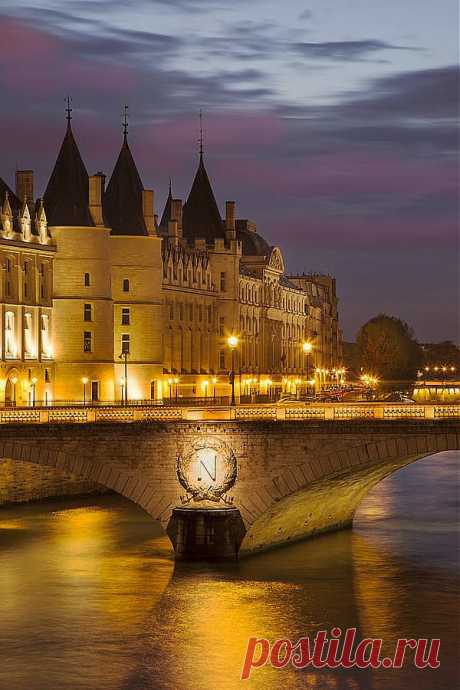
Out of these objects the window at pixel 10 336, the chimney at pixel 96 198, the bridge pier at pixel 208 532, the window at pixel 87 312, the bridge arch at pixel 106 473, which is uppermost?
the chimney at pixel 96 198

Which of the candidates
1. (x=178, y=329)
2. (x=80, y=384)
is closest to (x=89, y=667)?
(x=80, y=384)

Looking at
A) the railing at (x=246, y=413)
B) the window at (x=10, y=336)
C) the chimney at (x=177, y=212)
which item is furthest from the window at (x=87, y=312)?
the railing at (x=246, y=413)

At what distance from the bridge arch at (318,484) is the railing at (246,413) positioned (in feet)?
3.35

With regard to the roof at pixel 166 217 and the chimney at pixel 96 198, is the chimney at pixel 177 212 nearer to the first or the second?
the roof at pixel 166 217

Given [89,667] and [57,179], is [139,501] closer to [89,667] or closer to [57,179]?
[89,667]

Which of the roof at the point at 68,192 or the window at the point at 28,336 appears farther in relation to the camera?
the roof at the point at 68,192

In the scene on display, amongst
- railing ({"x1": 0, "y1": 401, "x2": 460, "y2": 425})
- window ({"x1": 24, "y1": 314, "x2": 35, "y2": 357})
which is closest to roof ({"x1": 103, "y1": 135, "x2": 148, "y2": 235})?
window ({"x1": 24, "y1": 314, "x2": 35, "y2": 357})

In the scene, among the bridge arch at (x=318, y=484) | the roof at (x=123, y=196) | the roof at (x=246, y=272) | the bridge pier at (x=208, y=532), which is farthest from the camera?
the roof at (x=246, y=272)

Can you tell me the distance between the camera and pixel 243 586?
194 feet

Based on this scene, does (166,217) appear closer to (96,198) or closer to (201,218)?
(201,218)

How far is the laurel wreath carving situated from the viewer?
6225 cm

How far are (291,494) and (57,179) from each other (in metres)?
56.1

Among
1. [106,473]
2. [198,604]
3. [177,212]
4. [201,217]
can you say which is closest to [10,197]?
[177,212]

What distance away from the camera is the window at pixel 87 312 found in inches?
4550
